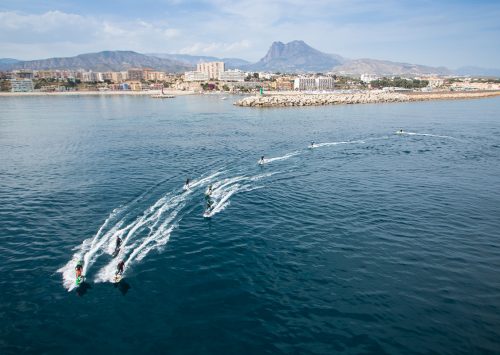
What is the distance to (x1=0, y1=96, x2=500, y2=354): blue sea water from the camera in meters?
21.8

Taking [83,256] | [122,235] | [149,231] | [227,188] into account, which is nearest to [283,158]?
[227,188]

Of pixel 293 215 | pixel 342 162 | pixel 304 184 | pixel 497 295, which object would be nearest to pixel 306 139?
pixel 342 162

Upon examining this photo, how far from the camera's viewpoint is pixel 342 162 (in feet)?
212

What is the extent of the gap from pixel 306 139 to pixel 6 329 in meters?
74.6

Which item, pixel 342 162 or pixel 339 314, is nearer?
pixel 339 314

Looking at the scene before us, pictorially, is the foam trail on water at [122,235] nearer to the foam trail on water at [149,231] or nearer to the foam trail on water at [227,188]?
the foam trail on water at [149,231]

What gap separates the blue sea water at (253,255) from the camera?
21.8m

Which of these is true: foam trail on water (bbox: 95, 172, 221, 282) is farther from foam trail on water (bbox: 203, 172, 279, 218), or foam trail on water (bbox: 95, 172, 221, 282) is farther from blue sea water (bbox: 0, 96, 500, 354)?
foam trail on water (bbox: 203, 172, 279, 218)

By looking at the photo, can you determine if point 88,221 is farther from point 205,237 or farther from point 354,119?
point 354,119

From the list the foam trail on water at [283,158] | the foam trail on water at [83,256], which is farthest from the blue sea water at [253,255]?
the foam trail on water at [283,158]

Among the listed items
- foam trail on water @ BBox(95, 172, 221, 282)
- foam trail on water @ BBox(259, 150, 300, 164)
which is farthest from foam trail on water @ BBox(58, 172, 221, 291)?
foam trail on water @ BBox(259, 150, 300, 164)

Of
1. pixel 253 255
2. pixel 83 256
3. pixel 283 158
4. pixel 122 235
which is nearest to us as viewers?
pixel 83 256

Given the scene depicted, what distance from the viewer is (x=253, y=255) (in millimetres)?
30906

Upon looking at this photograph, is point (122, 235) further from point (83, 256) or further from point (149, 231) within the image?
point (83, 256)
